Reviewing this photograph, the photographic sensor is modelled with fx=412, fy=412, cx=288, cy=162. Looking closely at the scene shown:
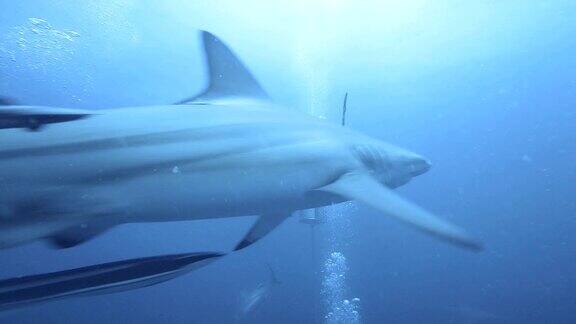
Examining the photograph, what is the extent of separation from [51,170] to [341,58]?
27.0 meters

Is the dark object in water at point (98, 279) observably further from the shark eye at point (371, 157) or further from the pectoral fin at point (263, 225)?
the shark eye at point (371, 157)

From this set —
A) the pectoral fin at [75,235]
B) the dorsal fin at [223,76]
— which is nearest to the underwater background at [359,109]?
the dorsal fin at [223,76]

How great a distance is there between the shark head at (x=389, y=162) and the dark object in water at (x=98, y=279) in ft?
6.33

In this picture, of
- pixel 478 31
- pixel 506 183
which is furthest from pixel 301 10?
pixel 506 183

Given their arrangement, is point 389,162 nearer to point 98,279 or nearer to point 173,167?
point 173,167

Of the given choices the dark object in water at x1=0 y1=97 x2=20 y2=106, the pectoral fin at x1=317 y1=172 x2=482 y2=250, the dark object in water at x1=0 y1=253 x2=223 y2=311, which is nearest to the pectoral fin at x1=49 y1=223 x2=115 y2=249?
the dark object in water at x1=0 y1=253 x2=223 y2=311

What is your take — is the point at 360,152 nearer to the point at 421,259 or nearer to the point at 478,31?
the point at 478,31

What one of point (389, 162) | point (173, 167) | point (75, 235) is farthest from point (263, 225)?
point (75, 235)

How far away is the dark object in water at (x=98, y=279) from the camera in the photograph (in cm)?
162

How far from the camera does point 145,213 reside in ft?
7.47

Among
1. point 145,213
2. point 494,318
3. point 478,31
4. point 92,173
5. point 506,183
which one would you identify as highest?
point 478,31

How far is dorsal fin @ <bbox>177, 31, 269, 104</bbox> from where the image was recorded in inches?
128

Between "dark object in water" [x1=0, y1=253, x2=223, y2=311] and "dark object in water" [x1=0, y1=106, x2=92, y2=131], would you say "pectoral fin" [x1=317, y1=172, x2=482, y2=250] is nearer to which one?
"dark object in water" [x1=0, y1=253, x2=223, y2=311]

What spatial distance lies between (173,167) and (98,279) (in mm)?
733
